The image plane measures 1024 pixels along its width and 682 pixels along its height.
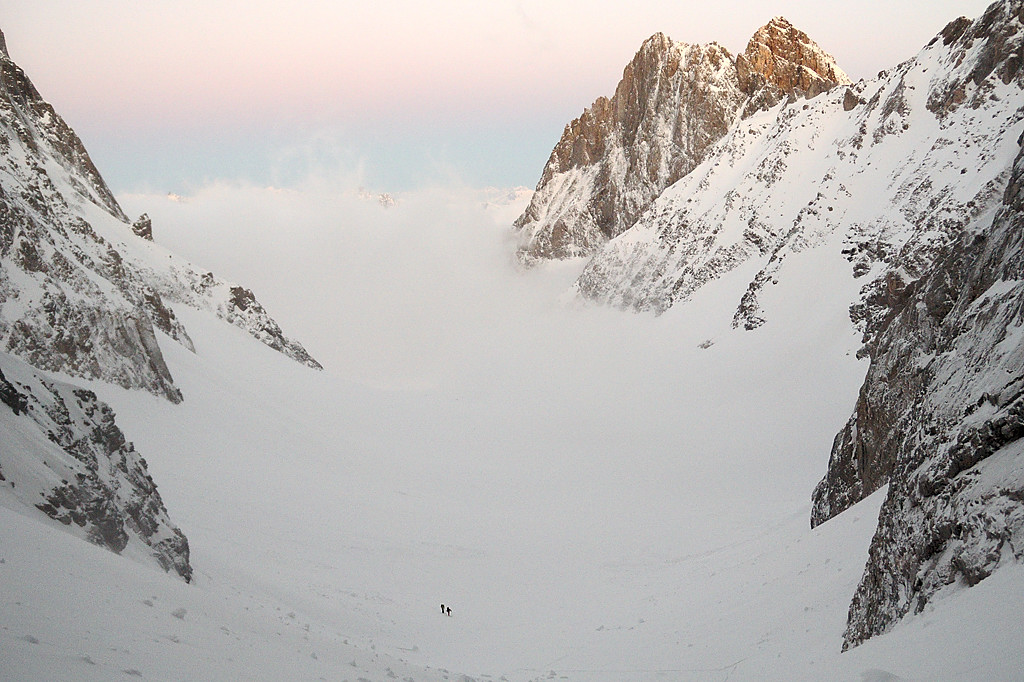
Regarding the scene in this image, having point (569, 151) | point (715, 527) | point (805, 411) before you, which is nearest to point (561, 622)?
point (715, 527)

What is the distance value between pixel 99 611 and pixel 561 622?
13442mm

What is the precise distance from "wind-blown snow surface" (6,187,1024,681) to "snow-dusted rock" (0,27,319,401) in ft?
7.02

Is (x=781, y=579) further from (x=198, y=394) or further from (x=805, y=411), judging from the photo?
(x=198, y=394)

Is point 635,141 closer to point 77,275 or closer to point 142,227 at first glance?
point 142,227

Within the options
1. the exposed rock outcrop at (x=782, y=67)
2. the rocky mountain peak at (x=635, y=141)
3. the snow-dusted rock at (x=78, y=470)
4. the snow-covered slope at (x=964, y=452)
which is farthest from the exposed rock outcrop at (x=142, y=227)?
the exposed rock outcrop at (x=782, y=67)

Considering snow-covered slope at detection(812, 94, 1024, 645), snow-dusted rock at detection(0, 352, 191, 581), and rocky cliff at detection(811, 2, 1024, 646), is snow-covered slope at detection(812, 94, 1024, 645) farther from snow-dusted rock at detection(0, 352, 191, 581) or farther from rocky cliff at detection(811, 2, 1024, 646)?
snow-dusted rock at detection(0, 352, 191, 581)

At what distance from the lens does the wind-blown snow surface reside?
803 cm

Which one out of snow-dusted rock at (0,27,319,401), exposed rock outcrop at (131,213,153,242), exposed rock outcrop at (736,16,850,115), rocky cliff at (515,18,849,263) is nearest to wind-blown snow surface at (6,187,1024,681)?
snow-dusted rock at (0,27,319,401)

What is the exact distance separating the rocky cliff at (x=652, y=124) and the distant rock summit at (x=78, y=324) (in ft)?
196

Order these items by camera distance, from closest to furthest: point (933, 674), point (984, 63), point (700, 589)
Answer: point (933, 674), point (700, 589), point (984, 63)

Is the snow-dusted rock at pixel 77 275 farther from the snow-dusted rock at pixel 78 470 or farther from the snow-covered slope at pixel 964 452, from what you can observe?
the snow-covered slope at pixel 964 452

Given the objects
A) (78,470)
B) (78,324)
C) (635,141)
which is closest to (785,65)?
(635,141)

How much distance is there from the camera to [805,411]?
39906 millimetres

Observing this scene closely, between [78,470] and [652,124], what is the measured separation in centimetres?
9902
